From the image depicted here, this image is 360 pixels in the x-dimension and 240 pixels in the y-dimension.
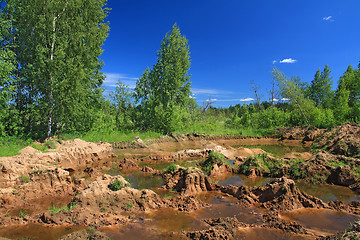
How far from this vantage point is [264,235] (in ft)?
17.4

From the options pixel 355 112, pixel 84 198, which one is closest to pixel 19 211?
pixel 84 198

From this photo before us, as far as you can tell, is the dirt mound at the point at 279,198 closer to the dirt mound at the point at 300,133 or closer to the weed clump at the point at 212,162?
the weed clump at the point at 212,162

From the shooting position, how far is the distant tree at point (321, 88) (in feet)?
Answer: 135

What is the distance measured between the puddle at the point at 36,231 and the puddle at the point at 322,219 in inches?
243

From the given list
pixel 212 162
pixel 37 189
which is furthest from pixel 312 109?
pixel 37 189

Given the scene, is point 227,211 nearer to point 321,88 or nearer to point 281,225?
point 281,225

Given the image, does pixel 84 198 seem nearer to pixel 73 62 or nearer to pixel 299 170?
pixel 299 170

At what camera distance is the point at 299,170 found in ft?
35.7

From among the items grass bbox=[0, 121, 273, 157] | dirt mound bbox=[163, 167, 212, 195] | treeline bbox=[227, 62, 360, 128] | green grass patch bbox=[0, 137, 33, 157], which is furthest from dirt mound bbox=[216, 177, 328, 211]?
treeline bbox=[227, 62, 360, 128]

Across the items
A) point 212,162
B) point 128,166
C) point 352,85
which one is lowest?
point 128,166

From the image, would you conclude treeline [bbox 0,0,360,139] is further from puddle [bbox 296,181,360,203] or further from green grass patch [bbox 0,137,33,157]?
puddle [bbox 296,181,360,203]

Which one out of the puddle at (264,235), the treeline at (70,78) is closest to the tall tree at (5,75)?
the treeline at (70,78)

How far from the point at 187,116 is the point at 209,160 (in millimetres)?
13166

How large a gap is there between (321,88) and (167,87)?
3365 centimetres
